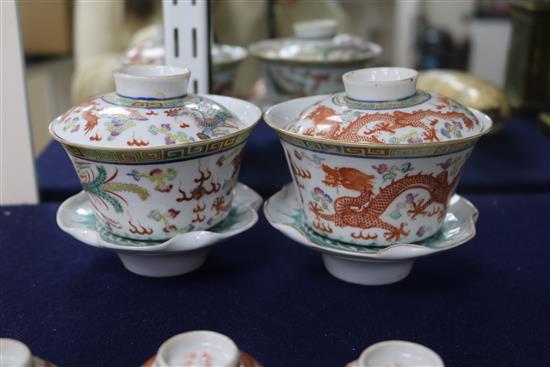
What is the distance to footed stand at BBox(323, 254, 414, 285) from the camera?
63 centimetres

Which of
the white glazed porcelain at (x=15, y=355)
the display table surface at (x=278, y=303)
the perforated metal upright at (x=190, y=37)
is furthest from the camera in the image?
the perforated metal upright at (x=190, y=37)

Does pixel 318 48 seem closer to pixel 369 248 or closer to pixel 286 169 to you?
pixel 286 169

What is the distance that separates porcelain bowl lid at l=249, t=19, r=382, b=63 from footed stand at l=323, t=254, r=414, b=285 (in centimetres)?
37

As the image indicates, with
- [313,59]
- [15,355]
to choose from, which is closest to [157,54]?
[313,59]

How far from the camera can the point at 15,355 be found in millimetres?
391

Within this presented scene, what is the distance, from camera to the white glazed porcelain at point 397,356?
1.31 ft

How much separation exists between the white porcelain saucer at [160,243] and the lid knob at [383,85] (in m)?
0.18

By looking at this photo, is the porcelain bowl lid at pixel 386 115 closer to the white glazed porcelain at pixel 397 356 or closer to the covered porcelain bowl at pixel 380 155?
the covered porcelain bowl at pixel 380 155

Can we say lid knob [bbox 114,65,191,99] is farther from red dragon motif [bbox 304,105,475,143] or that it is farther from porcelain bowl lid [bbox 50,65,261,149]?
red dragon motif [bbox 304,105,475,143]

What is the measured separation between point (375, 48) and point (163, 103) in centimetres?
49

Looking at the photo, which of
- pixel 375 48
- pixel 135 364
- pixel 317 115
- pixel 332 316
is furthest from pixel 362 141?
pixel 375 48

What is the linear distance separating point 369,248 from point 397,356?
0.21 m

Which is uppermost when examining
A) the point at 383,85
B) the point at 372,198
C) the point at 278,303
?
the point at 383,85

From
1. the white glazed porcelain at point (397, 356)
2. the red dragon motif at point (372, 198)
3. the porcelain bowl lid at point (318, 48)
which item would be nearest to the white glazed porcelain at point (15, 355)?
the white glazed porcelain at point (397, 356)
